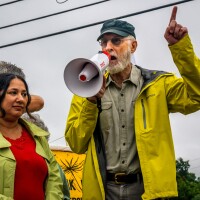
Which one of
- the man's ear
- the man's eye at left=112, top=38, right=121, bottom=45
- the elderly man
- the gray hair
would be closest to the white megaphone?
the elderly man

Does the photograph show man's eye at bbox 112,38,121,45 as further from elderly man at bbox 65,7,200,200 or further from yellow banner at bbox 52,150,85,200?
yellow banner at bbox 52,150,85,200

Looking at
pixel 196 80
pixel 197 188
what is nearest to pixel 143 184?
pixel 196 80

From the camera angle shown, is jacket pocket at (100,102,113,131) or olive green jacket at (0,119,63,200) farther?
jacket pocket at (100,102,113,131)

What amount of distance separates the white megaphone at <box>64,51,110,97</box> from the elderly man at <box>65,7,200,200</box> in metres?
0.06

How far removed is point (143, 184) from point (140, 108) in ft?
1.59

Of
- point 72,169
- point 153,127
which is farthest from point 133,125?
point 72,169

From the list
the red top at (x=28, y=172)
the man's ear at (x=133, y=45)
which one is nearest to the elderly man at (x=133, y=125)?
the man's ear at (x=133, y=45)

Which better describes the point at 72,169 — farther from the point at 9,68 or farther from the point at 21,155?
the point at 21,155

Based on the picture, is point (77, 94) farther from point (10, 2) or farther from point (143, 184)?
point (10, 2)

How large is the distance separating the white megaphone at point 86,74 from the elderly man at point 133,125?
2.5 inches

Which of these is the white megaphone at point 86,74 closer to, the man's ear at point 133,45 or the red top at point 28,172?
the man's ear at point 133,45

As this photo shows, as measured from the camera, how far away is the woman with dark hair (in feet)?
11.3

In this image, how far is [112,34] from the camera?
406cm

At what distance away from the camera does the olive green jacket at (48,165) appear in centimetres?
341
